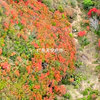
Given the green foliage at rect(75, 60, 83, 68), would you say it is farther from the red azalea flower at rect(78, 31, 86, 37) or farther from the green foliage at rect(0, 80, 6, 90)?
the green foliage at rect(0, 80, 6, 90)

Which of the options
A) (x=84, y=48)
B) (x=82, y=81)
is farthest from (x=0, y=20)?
(x=84, y=48)

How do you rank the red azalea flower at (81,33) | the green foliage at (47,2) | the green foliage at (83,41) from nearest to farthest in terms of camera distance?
the green foliage at (83,41)
the green foliage at (47,2)
the red azalea flower at (81,33)

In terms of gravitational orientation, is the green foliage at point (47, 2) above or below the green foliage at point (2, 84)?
above

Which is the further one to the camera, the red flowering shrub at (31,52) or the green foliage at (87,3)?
the green foliage at (87,3)

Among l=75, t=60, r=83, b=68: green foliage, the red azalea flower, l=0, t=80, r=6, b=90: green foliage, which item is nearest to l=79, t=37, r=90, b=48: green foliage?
the red azalea flower

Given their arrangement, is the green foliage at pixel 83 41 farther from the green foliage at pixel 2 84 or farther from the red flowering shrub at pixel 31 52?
the green foliage at pixel 2 84

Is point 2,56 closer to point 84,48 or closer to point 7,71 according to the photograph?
point 7,71

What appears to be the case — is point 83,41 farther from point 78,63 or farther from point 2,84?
point 2,84

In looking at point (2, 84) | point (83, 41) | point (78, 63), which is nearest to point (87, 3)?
point (83, 41)

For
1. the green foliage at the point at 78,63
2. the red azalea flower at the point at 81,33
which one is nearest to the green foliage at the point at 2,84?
the green foliage at the point at 78,63

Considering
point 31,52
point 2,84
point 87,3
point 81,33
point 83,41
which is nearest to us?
point 2,84
